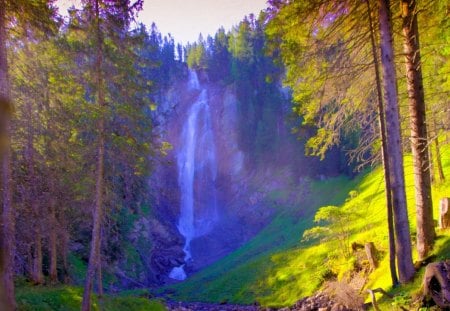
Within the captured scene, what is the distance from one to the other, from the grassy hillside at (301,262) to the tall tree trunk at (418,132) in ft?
1.35

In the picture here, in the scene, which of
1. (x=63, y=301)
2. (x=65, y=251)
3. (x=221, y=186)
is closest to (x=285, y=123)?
(x=63, y=301)

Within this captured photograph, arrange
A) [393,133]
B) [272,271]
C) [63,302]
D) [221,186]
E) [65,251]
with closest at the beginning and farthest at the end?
[393,133]
[63,302]
[65,251]
[272,271]
[221,186]

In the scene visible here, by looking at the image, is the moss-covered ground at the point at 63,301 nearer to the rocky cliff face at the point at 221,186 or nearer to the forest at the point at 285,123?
the forest at the point at 285,123

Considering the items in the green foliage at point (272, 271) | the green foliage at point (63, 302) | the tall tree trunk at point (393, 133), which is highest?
the tall tree trunk at point (393, 133)

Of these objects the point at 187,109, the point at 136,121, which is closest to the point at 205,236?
the point at 187,109

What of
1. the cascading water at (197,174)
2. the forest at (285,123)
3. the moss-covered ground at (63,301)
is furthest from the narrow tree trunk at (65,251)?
the cascading water at (197,174)

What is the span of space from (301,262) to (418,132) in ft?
55.8

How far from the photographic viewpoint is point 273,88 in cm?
7031

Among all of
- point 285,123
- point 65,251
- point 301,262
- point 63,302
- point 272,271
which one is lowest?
point 272,271

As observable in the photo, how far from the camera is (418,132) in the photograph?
9.86 metres

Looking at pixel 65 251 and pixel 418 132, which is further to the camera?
pixel 65 251

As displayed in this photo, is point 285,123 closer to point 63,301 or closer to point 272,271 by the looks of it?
point 63,301

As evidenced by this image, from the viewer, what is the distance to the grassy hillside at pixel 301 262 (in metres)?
16.1

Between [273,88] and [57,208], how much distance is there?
186 ft
